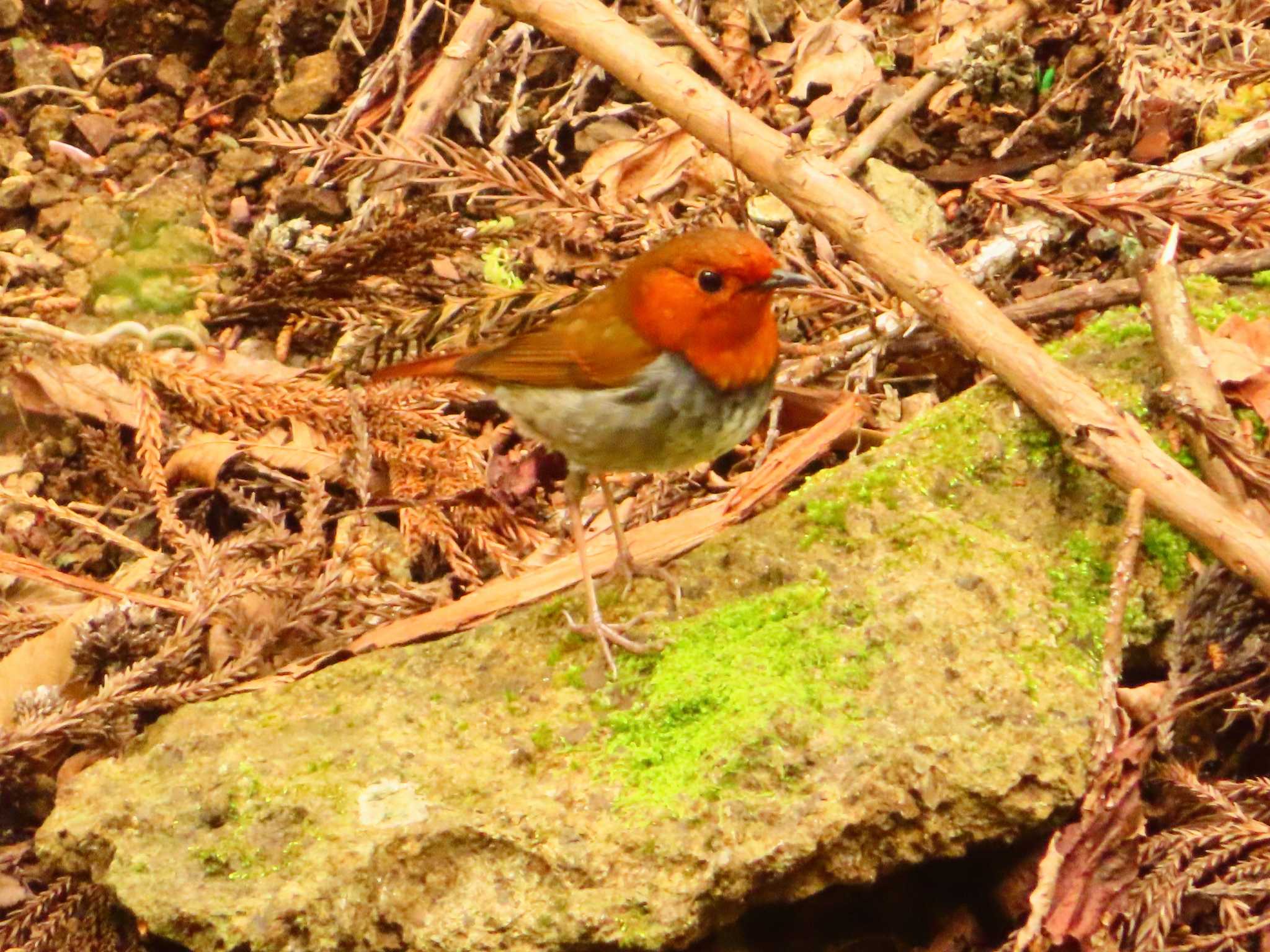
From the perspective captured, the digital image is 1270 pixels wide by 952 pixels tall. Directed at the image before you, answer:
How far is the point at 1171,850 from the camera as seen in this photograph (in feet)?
8.14

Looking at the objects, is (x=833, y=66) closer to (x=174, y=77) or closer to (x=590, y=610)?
(x=174, y=77)

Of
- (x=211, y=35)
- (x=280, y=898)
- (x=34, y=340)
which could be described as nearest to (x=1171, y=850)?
(x=280, y=898)

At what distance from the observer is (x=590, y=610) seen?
304 centimetres

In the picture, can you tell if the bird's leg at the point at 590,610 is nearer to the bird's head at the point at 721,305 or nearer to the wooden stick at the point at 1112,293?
the bird's head at the point at 721,305

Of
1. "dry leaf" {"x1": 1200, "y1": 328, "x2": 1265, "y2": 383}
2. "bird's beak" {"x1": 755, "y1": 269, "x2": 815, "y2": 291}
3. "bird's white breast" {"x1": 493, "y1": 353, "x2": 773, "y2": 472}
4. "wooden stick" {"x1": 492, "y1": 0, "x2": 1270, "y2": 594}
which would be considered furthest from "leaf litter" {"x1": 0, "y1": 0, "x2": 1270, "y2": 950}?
"bird's beak" {"x1": 755, "y1": 269, "x2": 815, "y2": 291}

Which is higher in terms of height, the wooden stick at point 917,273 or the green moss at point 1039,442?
the wooden stick at point 917,273

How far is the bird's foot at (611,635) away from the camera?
2.92 metres

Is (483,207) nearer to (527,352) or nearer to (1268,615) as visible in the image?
(527,352)

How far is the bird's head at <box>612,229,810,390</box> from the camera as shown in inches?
124

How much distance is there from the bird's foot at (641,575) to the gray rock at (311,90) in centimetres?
264

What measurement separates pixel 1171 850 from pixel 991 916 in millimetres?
350

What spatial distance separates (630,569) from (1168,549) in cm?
117

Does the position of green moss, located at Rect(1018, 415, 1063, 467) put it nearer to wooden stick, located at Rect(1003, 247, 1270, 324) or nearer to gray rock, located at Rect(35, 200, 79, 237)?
wooden stick, located at Rect(1003, 247, 1270, 324)

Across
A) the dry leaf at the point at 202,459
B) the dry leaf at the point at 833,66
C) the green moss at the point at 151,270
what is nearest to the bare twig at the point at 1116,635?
the dry leaf at the point at 202,459
